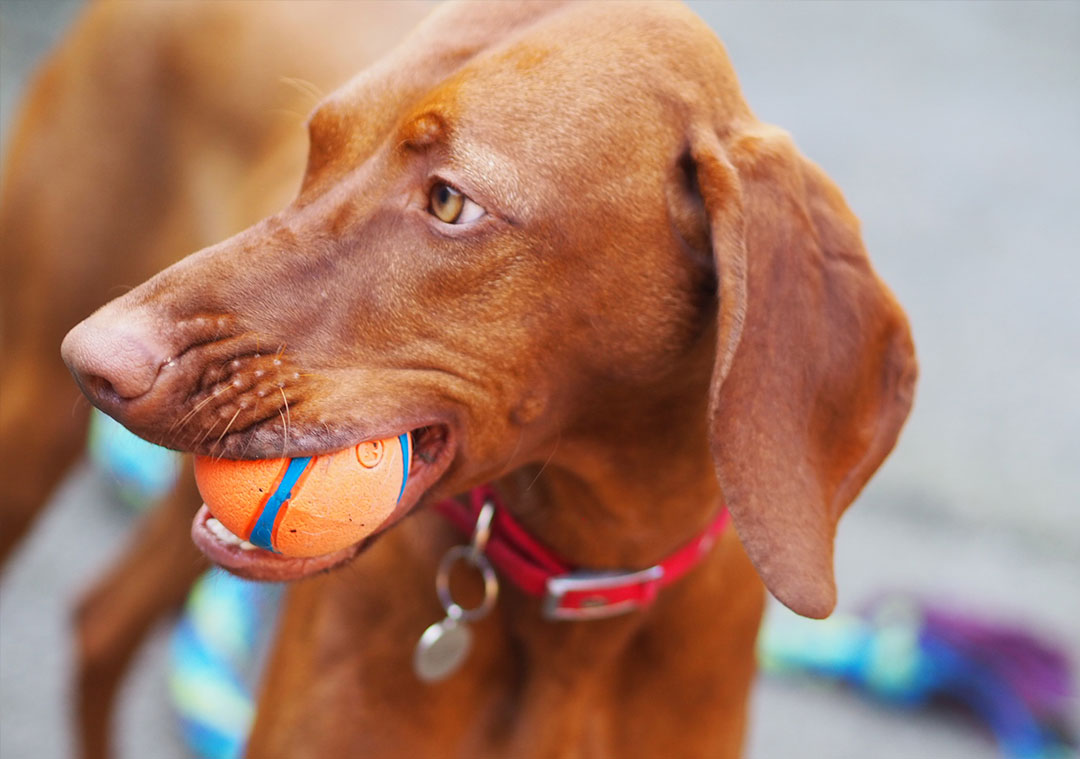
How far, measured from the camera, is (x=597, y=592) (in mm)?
2395

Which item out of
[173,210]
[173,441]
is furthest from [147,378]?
[173,210]

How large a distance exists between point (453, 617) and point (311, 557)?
455 mm

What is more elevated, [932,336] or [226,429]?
[226,429]

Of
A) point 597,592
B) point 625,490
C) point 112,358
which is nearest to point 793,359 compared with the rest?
point 625,490

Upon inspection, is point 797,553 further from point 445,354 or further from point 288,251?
point 288,251

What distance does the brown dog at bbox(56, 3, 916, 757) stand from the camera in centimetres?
198

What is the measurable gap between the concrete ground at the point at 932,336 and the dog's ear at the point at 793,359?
6.73 ft

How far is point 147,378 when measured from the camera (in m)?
1.85

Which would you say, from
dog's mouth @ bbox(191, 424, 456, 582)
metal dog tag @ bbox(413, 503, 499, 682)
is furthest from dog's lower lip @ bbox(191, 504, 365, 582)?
metal dog tag @ bbox(413, 503, 499, 682)

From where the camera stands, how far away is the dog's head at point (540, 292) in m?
1.96

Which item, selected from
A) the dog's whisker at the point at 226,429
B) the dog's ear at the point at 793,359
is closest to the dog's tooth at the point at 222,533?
the dog's whisker at the point at 226,429

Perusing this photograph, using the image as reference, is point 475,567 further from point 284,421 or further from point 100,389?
point 100,389

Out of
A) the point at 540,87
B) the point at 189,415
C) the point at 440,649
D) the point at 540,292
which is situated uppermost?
the point at 540,87

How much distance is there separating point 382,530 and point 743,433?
0.59m
